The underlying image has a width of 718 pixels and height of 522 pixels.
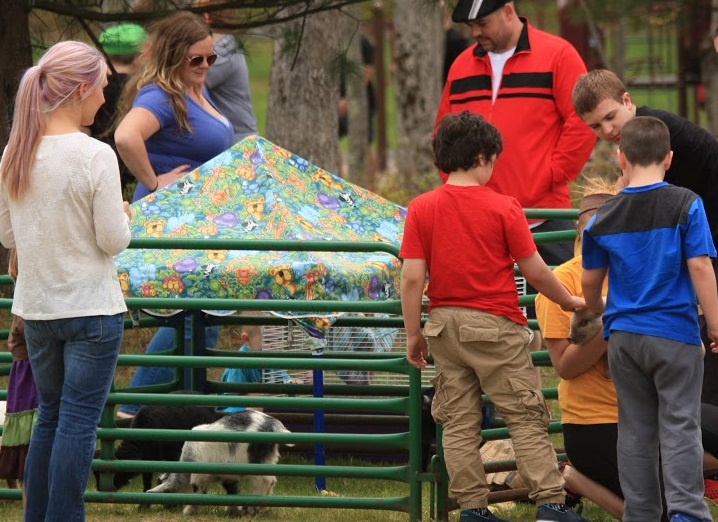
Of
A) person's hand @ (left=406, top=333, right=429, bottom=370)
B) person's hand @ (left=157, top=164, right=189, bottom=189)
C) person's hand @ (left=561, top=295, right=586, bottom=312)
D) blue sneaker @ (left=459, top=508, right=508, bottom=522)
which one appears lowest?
blue sneaker @ (left=459, top=508, right=508, bottom=522)

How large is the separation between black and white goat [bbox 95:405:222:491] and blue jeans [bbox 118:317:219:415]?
75 centimetres

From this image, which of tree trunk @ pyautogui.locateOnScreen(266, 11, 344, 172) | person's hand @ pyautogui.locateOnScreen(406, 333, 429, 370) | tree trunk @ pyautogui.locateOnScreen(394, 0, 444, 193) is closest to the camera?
person's hand @ pyautogui.locateOnScreen(406, 333, 429, 370)

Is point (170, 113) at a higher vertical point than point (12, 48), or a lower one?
lower

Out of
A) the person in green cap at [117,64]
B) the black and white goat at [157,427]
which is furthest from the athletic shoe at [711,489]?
the person in green cap at [117,64]

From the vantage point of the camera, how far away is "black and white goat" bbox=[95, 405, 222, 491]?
5840 mm

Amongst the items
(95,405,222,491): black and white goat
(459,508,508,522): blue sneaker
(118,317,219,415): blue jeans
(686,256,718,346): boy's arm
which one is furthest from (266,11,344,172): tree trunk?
(686,256,718,346): boy's arm

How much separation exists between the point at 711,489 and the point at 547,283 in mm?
1185

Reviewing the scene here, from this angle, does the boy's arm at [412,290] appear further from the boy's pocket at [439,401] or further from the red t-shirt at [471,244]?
the boy's pocket at [439,401]

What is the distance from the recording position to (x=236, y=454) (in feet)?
18.7

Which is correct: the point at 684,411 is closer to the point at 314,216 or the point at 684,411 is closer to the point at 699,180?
the point at 699,180

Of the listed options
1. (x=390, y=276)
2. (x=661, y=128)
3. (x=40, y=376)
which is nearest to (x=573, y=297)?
(x=661, y=128)

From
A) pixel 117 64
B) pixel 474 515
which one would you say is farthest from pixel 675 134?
pixel 117 64

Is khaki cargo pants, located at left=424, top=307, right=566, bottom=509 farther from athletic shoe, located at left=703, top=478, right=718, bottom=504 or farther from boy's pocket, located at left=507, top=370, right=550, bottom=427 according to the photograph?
athletic shoe, located at left=703, top=478, right=718, bottom=504

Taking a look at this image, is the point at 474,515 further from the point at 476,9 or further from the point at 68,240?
the point at 476,9
